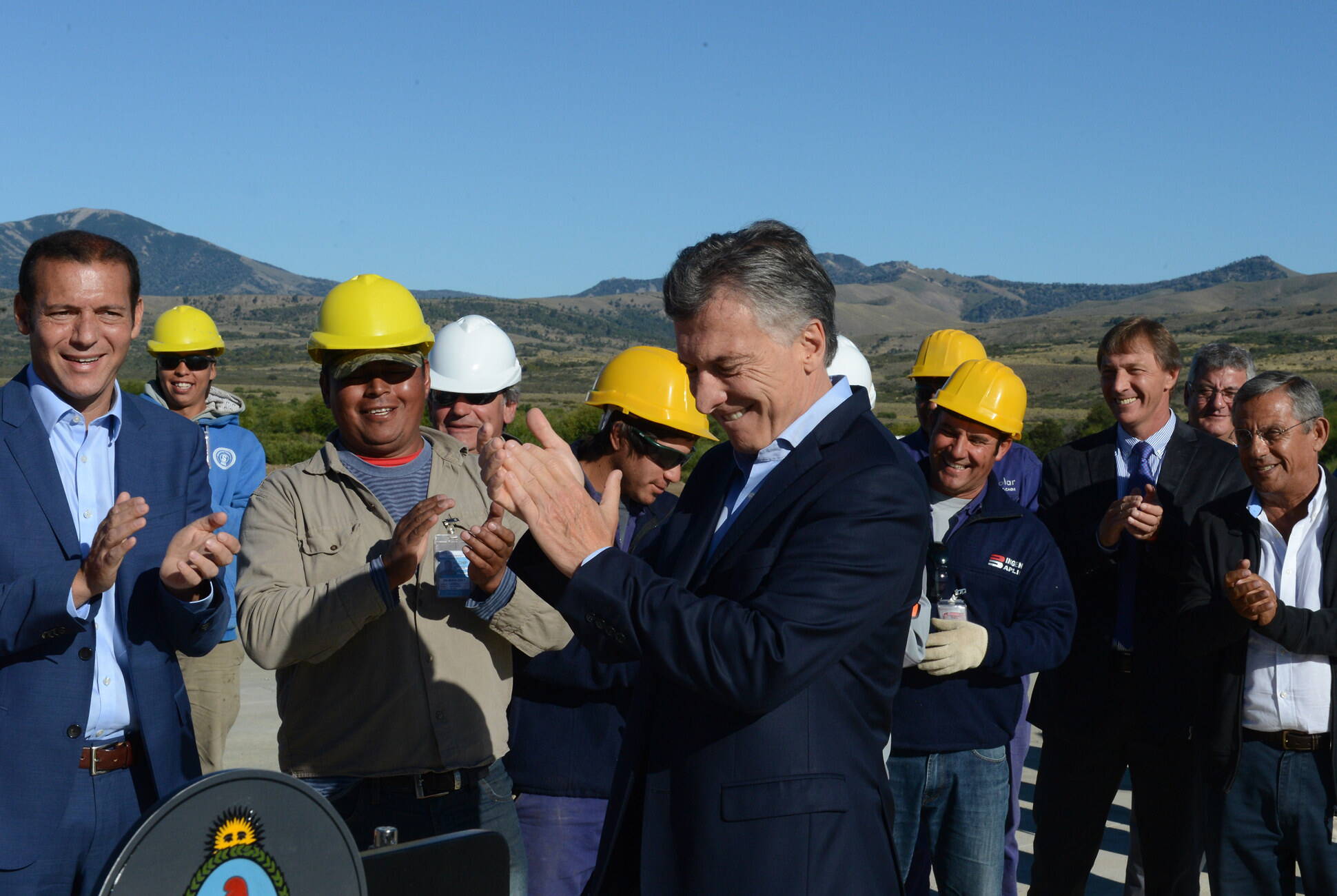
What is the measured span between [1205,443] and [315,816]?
169 inches

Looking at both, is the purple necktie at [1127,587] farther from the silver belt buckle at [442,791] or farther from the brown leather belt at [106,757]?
the brown leather belt at [106,757]

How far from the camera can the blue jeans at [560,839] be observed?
11.8 feet

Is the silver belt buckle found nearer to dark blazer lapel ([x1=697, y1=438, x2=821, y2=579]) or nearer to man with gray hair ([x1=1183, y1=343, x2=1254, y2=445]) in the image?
dark blazer lapel ([x1=697, y1=438, x2=821, y2=579])

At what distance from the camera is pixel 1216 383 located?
20.3ft

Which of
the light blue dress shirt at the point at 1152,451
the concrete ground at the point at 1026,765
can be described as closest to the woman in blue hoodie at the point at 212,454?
the concrete ground at the point at 1026,765

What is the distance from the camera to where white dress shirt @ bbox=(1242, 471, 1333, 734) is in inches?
160

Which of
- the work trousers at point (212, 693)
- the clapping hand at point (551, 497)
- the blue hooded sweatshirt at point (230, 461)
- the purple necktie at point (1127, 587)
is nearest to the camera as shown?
the clapping hand at point (551, 497)

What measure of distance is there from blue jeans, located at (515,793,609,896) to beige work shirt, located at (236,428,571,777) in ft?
0.87

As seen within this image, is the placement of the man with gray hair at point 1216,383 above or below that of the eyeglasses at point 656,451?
above

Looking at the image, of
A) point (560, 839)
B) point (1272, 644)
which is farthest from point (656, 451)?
point (1272, 644)

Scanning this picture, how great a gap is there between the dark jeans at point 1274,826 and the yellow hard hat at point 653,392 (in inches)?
87.0

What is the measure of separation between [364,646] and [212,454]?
350cm

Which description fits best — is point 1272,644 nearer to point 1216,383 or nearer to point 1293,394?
point 1293,394

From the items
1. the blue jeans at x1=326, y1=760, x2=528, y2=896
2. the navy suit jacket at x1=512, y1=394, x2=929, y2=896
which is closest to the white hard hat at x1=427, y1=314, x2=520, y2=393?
the blue jeans at x1=326, y1=760, x2=528, y2=896
